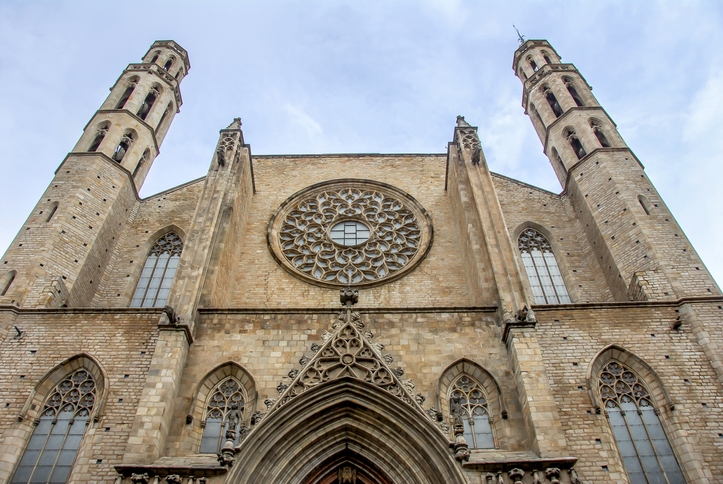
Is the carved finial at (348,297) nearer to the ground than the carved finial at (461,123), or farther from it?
nearer to the ground

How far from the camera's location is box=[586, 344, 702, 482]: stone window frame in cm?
863

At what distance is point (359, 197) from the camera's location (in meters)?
16.7

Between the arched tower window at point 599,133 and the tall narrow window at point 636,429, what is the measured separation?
814 cm

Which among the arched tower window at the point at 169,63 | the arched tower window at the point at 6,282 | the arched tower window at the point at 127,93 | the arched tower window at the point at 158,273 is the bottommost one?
the arched tower window at the point at 6,282

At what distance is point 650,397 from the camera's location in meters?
9.54

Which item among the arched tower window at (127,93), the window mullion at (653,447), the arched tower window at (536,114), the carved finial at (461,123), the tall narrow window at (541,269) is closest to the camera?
the window mullion at (653,447)

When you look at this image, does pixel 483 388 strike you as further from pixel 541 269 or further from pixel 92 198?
pixel 92 198

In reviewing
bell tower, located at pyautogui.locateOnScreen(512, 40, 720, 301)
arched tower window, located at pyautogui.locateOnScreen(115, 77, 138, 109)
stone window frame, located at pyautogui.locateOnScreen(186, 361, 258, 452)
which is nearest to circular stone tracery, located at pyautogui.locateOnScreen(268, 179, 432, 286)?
stone window frame, located at pyautogui.locateOnScreen(186, 361, 258, 452)

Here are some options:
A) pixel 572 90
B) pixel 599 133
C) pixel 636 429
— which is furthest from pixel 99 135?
pixel 636 429

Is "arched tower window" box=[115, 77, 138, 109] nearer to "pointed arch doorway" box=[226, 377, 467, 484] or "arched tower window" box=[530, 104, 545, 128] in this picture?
"pointed arch doorway" box=[226, 377, 467, 484]

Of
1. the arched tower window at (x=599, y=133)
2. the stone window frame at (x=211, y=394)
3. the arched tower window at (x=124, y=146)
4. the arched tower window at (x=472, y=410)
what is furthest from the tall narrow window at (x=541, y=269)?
the arched tower window at (x=124, y=146)

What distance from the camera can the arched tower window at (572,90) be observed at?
59.5ft

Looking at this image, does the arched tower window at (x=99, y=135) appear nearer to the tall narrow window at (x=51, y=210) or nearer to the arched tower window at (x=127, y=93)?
the arched tower window at (x=127, y=93)

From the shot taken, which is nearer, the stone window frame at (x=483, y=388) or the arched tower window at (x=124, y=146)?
the stone window frame at (x=483, y=388)
